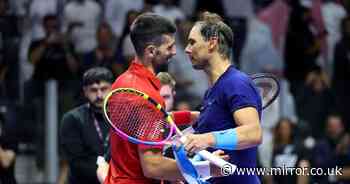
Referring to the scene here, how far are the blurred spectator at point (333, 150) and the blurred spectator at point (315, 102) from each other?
0.16 meters

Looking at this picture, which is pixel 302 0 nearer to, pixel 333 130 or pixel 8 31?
pixel 333 130

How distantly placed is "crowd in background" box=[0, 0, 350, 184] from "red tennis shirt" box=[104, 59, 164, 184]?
224 inches

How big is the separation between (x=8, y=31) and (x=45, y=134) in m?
1.43

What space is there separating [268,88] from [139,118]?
1.20m

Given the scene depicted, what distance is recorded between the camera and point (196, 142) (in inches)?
248

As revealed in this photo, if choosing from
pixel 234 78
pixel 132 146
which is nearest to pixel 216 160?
pixel 234 78

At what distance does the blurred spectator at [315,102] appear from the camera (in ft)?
44.4

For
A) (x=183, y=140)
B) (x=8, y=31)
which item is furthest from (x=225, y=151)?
(x=8, y=31)

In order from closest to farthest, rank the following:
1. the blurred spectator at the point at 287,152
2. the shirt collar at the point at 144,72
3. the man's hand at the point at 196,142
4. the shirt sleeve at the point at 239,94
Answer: the man's hand at the point at 196,142
the shirt sleeve at the point at 239,94
the shirt collar at the point at 144,72
the blurred spectator at the point at 287,152

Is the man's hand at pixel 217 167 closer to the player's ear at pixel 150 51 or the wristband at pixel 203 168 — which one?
the wristband at pixel 203 168

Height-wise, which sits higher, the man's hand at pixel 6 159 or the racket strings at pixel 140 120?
the racket strings at pixel 140 120

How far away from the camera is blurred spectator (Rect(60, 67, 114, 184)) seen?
9188 millimetres

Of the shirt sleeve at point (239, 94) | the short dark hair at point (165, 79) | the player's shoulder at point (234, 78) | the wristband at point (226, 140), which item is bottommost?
the short dark hair at point (165, 79)

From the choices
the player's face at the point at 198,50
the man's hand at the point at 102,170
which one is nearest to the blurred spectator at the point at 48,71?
the man's hand at the point at 102,170
